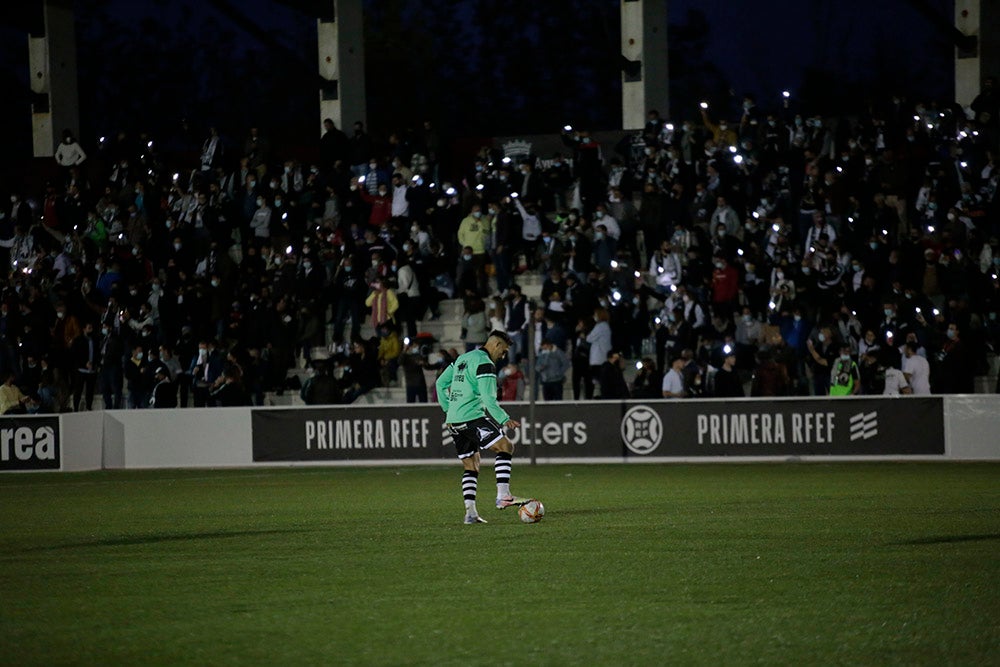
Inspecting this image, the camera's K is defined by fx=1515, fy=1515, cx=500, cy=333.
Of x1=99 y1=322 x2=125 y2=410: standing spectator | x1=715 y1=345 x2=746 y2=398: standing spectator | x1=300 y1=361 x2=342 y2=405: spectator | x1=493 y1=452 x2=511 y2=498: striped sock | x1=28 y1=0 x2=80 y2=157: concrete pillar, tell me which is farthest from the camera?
x1=28 y1=0 x2=80 y2=157: concrete pillar

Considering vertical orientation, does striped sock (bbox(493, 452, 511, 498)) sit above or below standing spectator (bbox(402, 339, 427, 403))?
below

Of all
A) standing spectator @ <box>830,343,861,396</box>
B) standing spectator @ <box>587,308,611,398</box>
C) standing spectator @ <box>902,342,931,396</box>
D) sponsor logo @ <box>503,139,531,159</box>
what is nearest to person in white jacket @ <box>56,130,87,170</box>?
sponsor logo @ <box>503,139,531,159</box>

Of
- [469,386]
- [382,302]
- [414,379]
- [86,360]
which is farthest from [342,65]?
[469,386]

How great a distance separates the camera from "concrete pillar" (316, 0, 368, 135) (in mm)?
36562

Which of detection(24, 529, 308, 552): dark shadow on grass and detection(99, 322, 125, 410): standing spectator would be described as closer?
detection(24, 529, 308, 552): dark shadow on grass

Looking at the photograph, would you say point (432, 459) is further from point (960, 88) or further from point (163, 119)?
point (163, 119)

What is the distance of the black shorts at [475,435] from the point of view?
1551 cm

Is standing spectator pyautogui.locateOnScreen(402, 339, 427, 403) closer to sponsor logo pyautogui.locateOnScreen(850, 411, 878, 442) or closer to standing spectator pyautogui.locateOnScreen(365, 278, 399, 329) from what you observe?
standing spectator pyautogui.locateOnScreen(365, 278, 399, 329)

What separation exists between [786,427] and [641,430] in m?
2.51

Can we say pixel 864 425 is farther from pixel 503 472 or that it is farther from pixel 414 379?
pixel 503 472

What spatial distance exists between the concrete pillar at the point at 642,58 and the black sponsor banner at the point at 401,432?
10063 millimetres

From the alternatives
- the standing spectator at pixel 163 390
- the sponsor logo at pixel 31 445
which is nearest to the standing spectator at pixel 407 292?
the standing spectator at pixel 163 390

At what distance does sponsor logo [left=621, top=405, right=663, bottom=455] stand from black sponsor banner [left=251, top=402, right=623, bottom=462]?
0.18 meters

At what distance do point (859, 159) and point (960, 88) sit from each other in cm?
612
